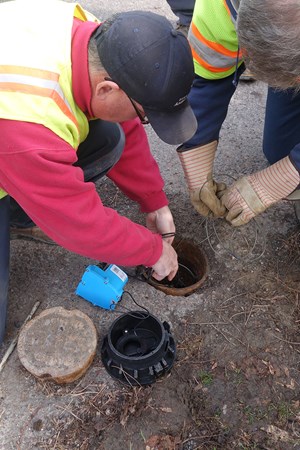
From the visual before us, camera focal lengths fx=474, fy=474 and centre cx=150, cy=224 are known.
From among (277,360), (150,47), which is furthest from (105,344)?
(150,47)

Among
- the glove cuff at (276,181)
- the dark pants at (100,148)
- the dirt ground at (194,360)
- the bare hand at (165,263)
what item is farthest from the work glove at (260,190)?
the dark pants at (100,148)

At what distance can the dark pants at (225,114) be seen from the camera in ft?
6.81

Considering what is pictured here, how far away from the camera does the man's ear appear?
1.33m

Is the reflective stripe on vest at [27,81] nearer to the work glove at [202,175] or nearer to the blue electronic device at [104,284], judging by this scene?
the blue electronic device at [104,284]

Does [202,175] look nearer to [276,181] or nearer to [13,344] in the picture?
[276,181]

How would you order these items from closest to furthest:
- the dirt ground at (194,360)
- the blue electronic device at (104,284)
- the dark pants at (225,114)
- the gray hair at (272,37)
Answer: the gray hair at (272,37) < the dirt ground at (194,360) < the blue electronic device at (104,284) < the dark pants at (225,114)

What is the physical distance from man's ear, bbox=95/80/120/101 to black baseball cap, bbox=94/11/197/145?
0.06 feet

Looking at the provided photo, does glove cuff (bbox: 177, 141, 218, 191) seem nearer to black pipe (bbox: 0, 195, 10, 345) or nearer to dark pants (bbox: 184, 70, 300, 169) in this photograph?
dark pants (bbox: 184, 70, 300, 169)

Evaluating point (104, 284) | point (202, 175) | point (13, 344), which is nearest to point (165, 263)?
point (104, 284)

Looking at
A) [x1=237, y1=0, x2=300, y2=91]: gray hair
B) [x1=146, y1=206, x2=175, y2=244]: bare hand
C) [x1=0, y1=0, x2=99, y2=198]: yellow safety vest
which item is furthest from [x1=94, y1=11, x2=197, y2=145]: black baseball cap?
[x1=146, y1=206, x2=175, y2=244]: bare hand

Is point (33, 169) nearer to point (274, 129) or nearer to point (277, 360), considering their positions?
point (277, 360)

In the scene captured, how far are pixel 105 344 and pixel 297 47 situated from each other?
1270 millimetres

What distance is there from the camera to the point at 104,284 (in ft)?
6.44

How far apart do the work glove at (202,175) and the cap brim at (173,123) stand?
0.65 meters
